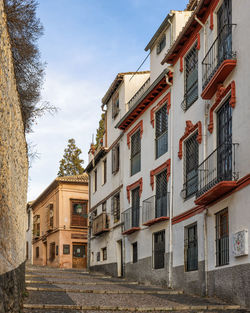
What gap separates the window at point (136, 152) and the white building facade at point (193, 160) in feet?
0.14

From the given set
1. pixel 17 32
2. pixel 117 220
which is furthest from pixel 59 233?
pixel 17 32

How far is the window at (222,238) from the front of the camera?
13.8 meters

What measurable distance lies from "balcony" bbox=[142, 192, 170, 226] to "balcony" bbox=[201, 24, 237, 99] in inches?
197

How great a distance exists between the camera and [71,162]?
46219 millimetres

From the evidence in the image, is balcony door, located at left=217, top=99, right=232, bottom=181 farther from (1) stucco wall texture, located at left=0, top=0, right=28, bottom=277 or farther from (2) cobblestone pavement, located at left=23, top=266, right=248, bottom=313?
(1) stucco wall texture, located at left=0, top=0, right=28, bottom=277

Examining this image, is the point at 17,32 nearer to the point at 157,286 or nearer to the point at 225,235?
the point at 225,235

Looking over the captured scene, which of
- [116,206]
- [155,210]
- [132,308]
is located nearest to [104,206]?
[116,206]

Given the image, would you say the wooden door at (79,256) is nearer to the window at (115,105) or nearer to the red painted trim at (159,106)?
the window at (115,105)

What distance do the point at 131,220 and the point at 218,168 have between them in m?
8.88

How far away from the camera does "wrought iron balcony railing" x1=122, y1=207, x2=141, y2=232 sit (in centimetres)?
2203

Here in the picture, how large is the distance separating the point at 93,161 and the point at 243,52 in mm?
18317

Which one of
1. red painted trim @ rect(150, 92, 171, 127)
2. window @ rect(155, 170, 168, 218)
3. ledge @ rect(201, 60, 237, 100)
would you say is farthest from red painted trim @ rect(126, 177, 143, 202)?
ledge @ rect(201, 60, 237, 100)

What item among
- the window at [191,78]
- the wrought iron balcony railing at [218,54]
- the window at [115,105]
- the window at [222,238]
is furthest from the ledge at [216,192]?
the window at [115,105]

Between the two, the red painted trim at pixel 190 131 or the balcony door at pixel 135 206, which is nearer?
the red painted trim at pixel 190 131
